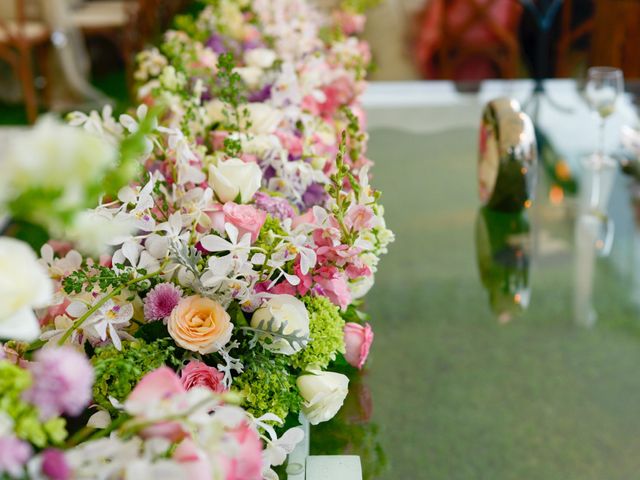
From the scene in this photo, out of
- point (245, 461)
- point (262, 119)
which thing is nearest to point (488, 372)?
point (262, 119)

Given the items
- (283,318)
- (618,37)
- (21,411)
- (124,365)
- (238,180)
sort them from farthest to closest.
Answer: (618,37), (238,180), (283,318), (124,365), (21,411)

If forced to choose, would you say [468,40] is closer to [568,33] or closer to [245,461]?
[568,33]

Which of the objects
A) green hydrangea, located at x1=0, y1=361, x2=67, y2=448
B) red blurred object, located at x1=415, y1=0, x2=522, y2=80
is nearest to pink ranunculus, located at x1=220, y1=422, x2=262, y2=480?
green hydrangea, located at x1=0, y1=361, x2=67, y2=448

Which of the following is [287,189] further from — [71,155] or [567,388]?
[71,155]

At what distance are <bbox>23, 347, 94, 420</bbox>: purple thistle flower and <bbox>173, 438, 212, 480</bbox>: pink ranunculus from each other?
0.08 m

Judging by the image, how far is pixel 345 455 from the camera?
987 millimetres

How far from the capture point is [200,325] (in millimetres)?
849

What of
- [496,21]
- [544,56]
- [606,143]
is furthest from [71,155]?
[496,21]

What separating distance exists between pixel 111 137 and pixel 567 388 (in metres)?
0.71

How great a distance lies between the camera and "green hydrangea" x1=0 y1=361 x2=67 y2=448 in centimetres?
49

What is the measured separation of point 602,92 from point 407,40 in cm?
302

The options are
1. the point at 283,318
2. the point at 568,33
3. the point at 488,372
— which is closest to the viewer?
the point at 283,318

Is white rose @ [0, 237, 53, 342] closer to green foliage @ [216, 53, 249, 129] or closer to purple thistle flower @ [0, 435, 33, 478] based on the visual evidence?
purple thistle flower @ [0, 435, 33, 478]

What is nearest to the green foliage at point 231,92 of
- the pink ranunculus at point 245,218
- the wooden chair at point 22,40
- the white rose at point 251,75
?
the white rose at point 251,75
